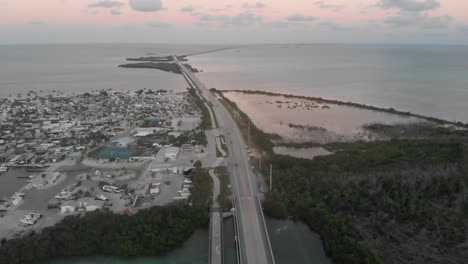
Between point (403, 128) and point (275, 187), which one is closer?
point (275, 187)

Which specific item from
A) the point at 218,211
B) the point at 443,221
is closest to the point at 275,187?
the point at 218,211

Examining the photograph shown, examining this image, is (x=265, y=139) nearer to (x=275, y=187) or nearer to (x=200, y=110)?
(x=275, y=187)

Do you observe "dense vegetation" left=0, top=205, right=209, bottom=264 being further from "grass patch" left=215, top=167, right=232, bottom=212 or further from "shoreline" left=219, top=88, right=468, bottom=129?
"shoreline" left=219, top=88, right=468, bottom=129

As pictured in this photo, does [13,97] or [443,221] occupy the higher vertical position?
[13,97]

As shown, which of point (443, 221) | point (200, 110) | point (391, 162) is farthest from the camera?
point (200, 110)

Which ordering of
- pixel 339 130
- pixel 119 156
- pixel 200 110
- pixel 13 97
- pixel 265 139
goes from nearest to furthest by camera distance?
pixel 119 156
pixel 265 139
pixel 339 130
pixel 200 110
pixel 13 97

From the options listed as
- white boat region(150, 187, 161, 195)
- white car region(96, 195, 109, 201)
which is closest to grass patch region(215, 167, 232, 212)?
white boat region(150, 187, 161, 195)

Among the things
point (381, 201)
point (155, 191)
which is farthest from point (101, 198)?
point (381, 201)

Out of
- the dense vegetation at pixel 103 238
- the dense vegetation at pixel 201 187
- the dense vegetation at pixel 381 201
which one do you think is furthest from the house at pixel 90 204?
the dense vegetation at pixel 381 201
